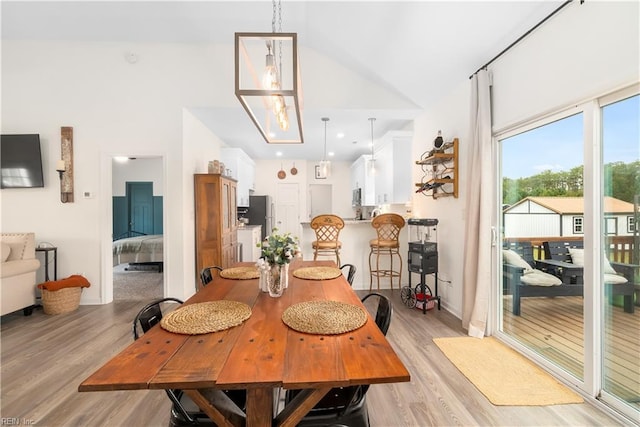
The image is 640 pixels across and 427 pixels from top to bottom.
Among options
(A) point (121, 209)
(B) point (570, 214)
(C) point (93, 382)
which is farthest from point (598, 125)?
(A) point (121, 209)

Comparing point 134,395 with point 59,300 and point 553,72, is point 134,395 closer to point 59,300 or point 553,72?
point 59,300

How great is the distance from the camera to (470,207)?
2.96 m

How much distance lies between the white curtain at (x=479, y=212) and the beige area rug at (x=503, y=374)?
279 millimetres

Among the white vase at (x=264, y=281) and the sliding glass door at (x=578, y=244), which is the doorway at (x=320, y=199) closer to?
the sliding glass door at (x=578, y=244)

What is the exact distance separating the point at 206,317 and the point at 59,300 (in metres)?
3.42

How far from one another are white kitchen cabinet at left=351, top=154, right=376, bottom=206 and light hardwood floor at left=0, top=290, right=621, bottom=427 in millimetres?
3552

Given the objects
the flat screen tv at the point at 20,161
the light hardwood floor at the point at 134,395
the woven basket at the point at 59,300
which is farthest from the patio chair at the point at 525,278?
the flat screen tv at the point at 20,161

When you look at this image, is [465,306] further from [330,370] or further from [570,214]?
[330,370]

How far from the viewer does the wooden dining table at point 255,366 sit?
0.91 m

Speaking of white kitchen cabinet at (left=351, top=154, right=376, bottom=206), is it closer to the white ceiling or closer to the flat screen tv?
the white ceiling

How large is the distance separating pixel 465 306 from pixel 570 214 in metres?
1.35

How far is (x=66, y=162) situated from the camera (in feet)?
12.5

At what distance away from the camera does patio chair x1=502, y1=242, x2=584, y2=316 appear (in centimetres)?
238

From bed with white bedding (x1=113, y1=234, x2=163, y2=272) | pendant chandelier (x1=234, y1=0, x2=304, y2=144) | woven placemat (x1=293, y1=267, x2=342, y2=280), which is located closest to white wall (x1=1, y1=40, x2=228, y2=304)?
pendant chandelier (x1=234, y1=0, x2=304, y2=144)
